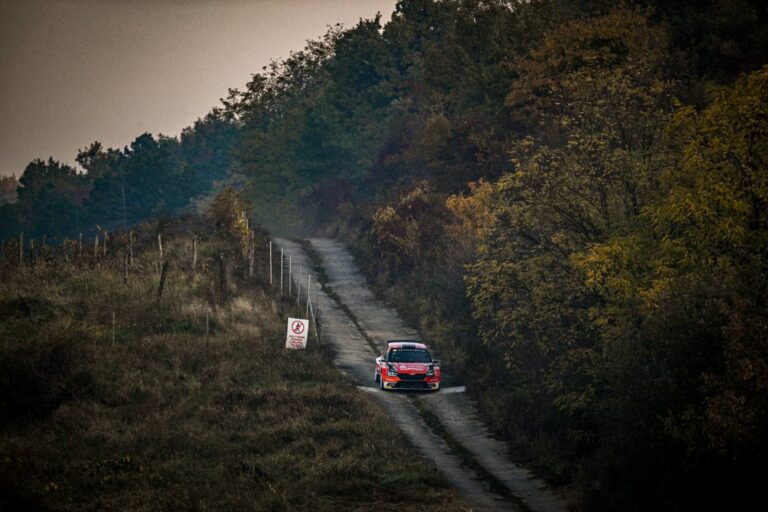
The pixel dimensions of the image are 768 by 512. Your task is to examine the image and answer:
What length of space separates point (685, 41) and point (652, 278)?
36638 mm

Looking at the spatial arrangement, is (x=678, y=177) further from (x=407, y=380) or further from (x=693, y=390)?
(x=407, y=380)

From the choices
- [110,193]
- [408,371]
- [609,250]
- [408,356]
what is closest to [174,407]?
[408,371]

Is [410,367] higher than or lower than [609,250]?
lower

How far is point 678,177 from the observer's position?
2591 centimetres

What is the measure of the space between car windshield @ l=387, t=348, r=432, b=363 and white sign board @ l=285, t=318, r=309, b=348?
4.26 metres

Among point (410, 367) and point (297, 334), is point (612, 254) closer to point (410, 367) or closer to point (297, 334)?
point (410, 367)

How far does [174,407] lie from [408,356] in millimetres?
9367

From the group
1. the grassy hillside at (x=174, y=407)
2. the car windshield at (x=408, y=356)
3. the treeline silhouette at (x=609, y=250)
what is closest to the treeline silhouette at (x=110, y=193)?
the treeline silhouette at (x=609, y=250)

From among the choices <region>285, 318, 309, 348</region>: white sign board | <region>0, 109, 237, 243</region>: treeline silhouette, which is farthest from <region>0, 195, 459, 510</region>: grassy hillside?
<region>0, 109, 237, 243</region>: treeline silhouette

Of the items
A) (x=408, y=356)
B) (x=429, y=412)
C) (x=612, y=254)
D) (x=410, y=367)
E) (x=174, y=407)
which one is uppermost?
(x=612, y=254)

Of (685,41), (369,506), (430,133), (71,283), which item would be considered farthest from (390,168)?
(369,506)

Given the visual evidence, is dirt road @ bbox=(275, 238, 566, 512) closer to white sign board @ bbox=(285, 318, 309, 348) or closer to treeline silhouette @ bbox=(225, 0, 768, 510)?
treeline silhouette @ bbox=(225, 0, 768, 510)

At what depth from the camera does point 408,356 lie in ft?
118

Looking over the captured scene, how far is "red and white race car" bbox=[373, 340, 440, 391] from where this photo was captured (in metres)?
35.1
